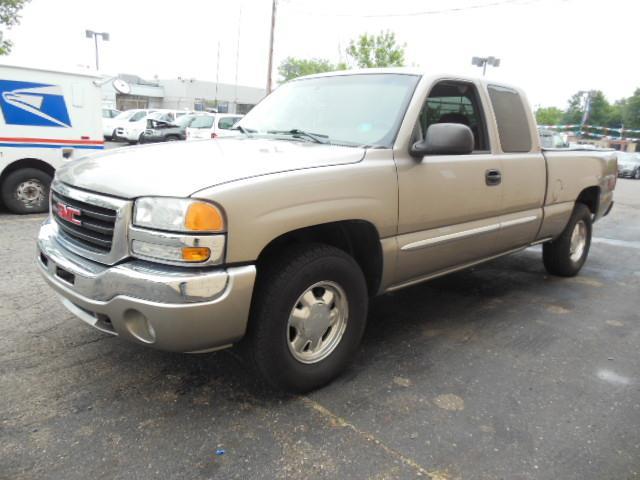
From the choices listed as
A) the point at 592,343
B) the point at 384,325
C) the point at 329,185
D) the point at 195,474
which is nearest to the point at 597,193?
the point at 592,343

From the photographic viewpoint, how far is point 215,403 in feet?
8.77

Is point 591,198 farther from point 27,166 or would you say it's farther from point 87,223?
point 27,166

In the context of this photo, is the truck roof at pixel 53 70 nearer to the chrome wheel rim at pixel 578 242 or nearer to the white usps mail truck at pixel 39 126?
the white usps mail truck at pixel 39 126

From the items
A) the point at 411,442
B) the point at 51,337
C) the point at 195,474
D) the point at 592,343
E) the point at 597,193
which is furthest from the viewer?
the point at 597,193

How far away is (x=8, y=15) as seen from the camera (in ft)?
74.3

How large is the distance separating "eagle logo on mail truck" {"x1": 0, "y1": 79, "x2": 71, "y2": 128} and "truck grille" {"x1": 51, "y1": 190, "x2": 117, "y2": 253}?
5664mm

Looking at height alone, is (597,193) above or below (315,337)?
above

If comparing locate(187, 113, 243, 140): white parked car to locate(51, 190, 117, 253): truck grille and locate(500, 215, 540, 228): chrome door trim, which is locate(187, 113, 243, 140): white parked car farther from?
locate(51, 190, 117, 253): truck grille

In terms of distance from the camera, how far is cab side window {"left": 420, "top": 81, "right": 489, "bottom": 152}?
3.44 m

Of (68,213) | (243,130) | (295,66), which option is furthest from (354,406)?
(295,66)

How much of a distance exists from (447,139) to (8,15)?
26.4m

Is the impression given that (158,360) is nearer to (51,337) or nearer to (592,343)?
(51,337)

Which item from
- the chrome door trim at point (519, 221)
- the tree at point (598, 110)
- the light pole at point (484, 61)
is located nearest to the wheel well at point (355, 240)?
the chrome door trim at point (519, 221)

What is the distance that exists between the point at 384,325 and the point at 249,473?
6.28 ft
